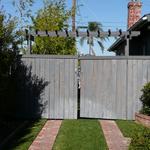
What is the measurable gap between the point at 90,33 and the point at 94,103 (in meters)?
2.88

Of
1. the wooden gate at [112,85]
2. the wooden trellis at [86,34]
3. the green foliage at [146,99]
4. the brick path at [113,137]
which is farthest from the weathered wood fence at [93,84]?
the wooden trellis at [86,34]

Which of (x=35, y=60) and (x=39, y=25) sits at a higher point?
(x=39, y=25)

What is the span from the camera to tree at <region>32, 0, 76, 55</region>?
73.3ft

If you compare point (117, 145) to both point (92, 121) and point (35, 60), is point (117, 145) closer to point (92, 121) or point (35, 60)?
point (92, 121)

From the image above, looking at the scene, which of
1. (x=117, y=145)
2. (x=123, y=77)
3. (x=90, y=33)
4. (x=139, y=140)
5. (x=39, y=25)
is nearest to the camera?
(x=139, y=140)

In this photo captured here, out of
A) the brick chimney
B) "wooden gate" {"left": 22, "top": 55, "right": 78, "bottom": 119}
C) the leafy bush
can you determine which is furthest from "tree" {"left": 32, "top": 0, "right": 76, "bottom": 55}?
the leafy bush

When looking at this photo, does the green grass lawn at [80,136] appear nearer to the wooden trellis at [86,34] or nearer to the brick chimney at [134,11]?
the wooden trellis at [86,34]

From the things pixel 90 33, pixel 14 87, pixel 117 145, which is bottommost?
pixel 117 145

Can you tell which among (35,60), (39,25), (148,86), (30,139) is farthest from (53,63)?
(39,25)

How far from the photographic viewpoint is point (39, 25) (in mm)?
23281

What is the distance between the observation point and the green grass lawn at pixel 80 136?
9666mm

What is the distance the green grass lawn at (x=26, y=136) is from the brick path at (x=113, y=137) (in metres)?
1.71

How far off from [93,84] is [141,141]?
749cm

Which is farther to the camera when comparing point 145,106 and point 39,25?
point 39,25
